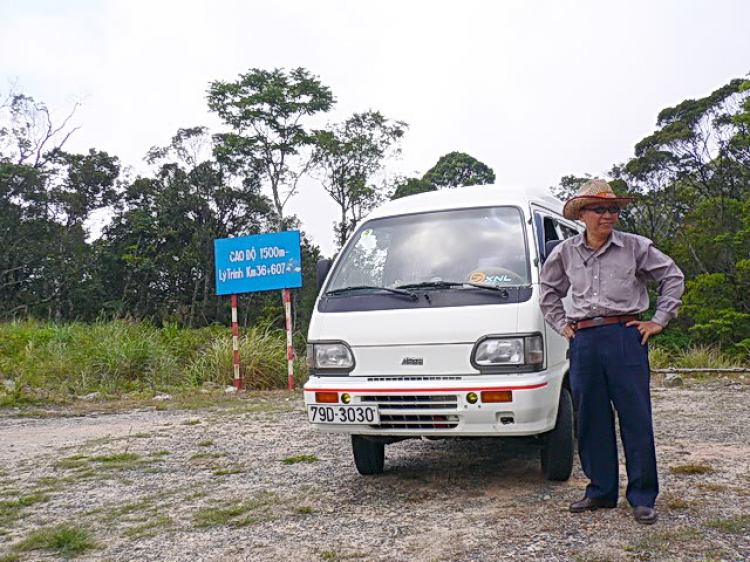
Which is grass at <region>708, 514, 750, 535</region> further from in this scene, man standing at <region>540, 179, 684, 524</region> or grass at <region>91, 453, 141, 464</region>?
grass at <region>91, 453, 141, 464</region>

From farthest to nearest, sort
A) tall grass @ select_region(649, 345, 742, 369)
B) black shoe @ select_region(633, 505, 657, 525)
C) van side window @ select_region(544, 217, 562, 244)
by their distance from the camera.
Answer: tall grass @ select_region(649, 345, 742, 369) < van side window @ select_region(544, 217, 562, 244) < black shoe @ select_region(633, 505, 657, 525)

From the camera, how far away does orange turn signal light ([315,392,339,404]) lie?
4633mm

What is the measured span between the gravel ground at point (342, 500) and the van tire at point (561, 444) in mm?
90

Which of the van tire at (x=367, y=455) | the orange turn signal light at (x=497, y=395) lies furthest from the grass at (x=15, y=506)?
the orange turn signal light at (x=497, y=395)

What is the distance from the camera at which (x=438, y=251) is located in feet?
16.9

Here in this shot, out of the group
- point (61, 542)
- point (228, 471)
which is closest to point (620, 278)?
point (61, 542)

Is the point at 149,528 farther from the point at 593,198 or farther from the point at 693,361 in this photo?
the point at 693,361

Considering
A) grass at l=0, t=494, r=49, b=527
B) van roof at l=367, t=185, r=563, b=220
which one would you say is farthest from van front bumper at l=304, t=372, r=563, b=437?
grass at l=0, t=494, r=49, b=527

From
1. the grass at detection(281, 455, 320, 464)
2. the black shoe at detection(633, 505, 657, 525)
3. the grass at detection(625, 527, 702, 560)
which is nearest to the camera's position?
the grass at detection(625, 527, 702, 560)

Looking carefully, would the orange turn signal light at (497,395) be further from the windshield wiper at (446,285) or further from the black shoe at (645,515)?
the black shoe at (645,515)

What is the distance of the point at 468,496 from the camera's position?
4.61 m

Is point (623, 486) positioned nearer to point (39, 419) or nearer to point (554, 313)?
point (554, 313)

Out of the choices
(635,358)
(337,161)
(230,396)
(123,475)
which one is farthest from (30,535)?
(337,161)

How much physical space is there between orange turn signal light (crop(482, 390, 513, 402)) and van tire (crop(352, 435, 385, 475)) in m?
1.19
